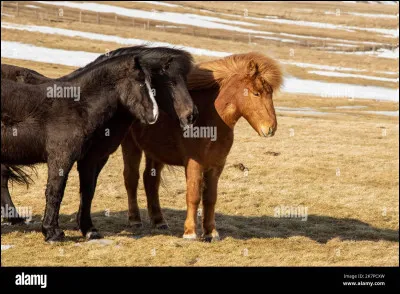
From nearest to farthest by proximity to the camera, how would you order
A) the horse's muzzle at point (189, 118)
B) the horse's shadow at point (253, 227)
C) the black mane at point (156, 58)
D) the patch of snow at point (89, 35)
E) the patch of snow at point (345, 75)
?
the horse's muzzle at point (189, 118) < the black mane at point (156, 58) < the horse's shadow at point (253, 227) < the patch of snow at point (345, 75) < the patch of snow at point (89, 35)

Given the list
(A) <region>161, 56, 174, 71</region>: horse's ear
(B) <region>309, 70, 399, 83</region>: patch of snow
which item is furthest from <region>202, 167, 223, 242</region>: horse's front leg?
(B) <region>309, 70, 399, 83</region>: patch of snow

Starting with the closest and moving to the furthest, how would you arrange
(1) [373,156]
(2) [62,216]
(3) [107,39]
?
(2) [62,216] → (1) [373,156] → (3) [107,39]

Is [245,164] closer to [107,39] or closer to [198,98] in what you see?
[198,98]

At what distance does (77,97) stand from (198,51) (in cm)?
6698

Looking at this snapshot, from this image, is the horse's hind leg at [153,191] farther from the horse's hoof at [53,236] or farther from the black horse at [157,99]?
the horse's hoof at [53,236]

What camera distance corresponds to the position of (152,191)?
1329 cm

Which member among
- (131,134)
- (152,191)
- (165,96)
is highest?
(165,96)

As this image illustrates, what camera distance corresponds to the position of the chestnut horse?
446 inches

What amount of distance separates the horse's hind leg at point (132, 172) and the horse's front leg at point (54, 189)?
2.51 metres

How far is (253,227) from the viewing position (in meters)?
14.3

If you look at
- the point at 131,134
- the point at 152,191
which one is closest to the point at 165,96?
the point at 131,134

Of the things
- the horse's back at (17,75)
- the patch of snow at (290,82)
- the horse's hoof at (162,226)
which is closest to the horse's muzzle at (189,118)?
the horse's back at (17,75)

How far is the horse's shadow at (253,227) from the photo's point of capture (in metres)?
12.8

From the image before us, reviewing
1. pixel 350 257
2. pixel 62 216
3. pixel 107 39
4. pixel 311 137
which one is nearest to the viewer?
pixel 350 257
